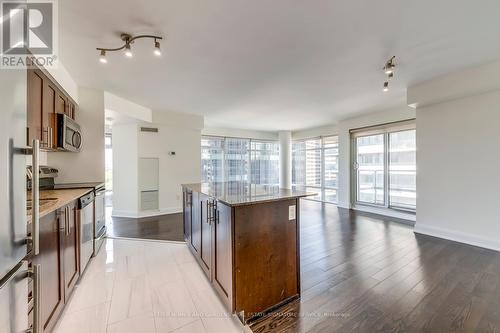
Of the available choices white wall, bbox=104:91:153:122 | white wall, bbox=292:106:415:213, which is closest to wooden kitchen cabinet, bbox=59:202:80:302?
white wall, bbox=104:91:153:122

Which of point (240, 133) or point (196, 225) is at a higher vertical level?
point (240, 133)

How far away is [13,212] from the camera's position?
81cm

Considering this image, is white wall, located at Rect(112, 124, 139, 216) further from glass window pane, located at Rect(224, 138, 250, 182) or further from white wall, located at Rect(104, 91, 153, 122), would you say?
glass window pane, located at Rect(224, 138, 250, 182)

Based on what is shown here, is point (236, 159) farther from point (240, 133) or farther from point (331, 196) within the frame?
point (331, 196)

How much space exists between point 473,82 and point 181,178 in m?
5.89

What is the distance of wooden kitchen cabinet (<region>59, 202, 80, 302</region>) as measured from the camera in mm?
1864

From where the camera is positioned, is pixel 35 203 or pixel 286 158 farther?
pixel 286 158

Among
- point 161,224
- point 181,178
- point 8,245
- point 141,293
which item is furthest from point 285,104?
point 8,245

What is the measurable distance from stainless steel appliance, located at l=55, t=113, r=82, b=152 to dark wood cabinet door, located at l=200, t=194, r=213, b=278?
199 cm

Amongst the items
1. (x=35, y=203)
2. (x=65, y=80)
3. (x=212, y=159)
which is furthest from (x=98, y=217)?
(x=212, y=159)

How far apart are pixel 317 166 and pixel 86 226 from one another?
668cm

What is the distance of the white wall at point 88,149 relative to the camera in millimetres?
3445

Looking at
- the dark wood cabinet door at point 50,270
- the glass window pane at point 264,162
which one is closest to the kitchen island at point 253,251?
the dark wood cabinet door at point 50,270

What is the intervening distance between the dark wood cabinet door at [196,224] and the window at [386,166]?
483cm
